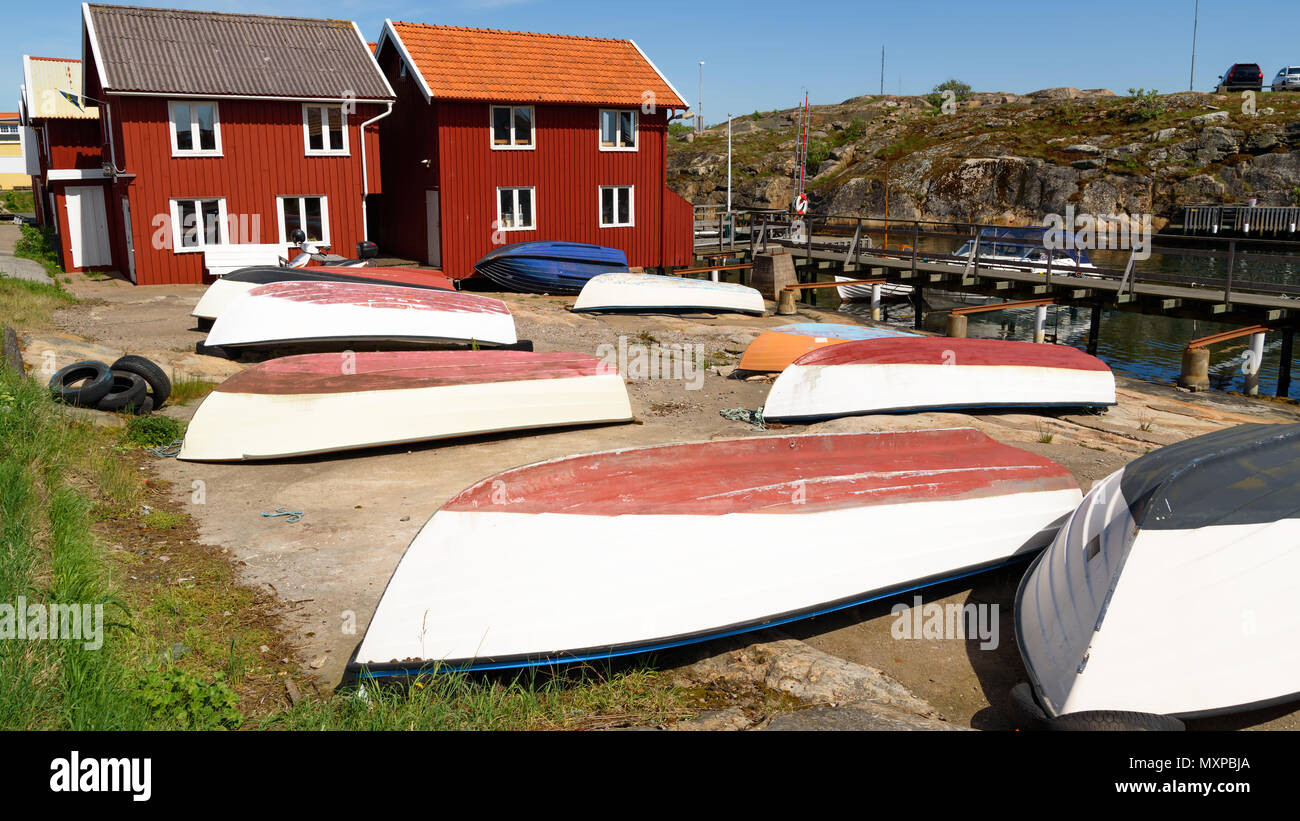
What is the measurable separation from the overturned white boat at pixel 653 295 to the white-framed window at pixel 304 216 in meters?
8.30

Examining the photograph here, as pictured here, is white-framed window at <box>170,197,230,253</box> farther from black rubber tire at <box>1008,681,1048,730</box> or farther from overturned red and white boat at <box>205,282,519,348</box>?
black rubber tire at <box>1008,681,1048,730</box>

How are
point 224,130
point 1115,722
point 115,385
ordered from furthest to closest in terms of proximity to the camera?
point 224,130
point 115,385
point 1115,722

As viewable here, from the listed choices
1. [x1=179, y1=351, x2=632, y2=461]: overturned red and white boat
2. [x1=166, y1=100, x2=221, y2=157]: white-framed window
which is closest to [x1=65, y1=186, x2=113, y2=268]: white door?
[x1=166, y1=100, x2=221, y2=157]: white-framed window

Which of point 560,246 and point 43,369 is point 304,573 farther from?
point 560,246

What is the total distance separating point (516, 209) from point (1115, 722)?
75.2ft

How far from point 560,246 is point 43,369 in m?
13.2

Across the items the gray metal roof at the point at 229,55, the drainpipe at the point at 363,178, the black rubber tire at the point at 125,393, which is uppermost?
the gray metal roof at the point at 229,55

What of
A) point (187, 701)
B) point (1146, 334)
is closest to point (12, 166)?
point (1146, 334)

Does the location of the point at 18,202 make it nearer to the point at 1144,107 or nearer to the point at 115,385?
the point at 115,385

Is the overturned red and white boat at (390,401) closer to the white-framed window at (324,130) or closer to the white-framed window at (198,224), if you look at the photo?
the white-framed window at (198,224)

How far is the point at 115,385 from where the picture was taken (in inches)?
431

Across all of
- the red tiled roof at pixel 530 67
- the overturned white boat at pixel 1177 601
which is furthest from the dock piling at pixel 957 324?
the overturned white boat at pixel 1177 601

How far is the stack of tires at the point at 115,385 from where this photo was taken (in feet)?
33.9
